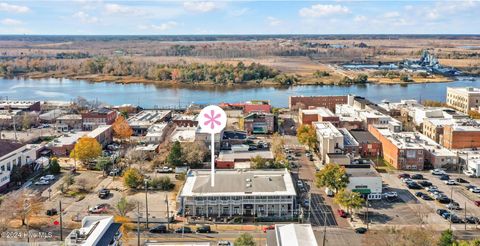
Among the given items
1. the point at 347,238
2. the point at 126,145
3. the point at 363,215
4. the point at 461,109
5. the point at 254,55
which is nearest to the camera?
the point at 347,238

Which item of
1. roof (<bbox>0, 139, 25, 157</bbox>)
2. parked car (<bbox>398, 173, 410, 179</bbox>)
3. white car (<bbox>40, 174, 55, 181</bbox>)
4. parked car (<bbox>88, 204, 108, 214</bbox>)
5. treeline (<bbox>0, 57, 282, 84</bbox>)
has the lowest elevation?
parked car (<bbox>88, 204, 108, 214</bbox>)

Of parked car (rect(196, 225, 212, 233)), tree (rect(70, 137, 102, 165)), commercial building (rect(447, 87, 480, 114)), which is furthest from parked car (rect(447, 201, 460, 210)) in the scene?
commercial building (rect(447, 87, 480, 114))

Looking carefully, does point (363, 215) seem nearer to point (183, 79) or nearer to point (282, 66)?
point (183, 79)

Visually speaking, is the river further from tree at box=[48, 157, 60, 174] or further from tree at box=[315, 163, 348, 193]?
tree at box=[315, 163, 348, 193]

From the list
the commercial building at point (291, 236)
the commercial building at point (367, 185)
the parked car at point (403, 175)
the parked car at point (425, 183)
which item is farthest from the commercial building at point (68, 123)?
the commercial building at point (291, 236)

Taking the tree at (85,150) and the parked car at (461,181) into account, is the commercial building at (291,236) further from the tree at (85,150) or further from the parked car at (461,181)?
the tree at (85,150)

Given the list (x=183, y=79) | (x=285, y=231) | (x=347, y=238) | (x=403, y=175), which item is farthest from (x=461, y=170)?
(x=183, y=79)
